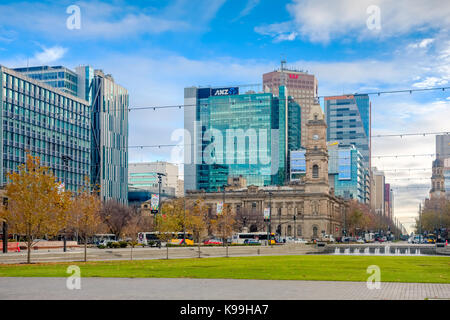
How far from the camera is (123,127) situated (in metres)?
187

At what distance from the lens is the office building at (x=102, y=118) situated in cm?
16788

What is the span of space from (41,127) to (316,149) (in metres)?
72.9

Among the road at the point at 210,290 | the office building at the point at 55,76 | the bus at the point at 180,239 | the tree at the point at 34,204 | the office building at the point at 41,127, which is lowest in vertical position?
the bus at the point at 180,239

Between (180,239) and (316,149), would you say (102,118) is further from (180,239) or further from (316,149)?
(180,239)

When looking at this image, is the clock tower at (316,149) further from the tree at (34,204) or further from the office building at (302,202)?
the tree at (34,204)

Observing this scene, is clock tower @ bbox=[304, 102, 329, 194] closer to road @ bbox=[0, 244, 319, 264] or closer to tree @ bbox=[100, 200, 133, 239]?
tree @ bbox=[100, 200, 133, 239]

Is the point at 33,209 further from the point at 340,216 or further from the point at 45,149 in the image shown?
the point at 340,216

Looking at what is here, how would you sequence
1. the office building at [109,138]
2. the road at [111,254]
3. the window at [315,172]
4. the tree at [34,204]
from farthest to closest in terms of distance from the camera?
the office building at [109,138], the window at [315,172], the road at [111,254], the tree at [34,204]

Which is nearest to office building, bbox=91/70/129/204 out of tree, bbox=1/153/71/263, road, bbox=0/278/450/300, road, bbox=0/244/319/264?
road, bbox=0/244/319/264

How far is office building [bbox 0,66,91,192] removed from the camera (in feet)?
372

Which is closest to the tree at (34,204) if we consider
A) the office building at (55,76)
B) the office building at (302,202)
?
the office building at (302,202)

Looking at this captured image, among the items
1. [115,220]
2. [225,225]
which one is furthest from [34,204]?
[115,220]

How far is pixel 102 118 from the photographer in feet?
556

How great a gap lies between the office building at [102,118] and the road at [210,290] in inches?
5506
